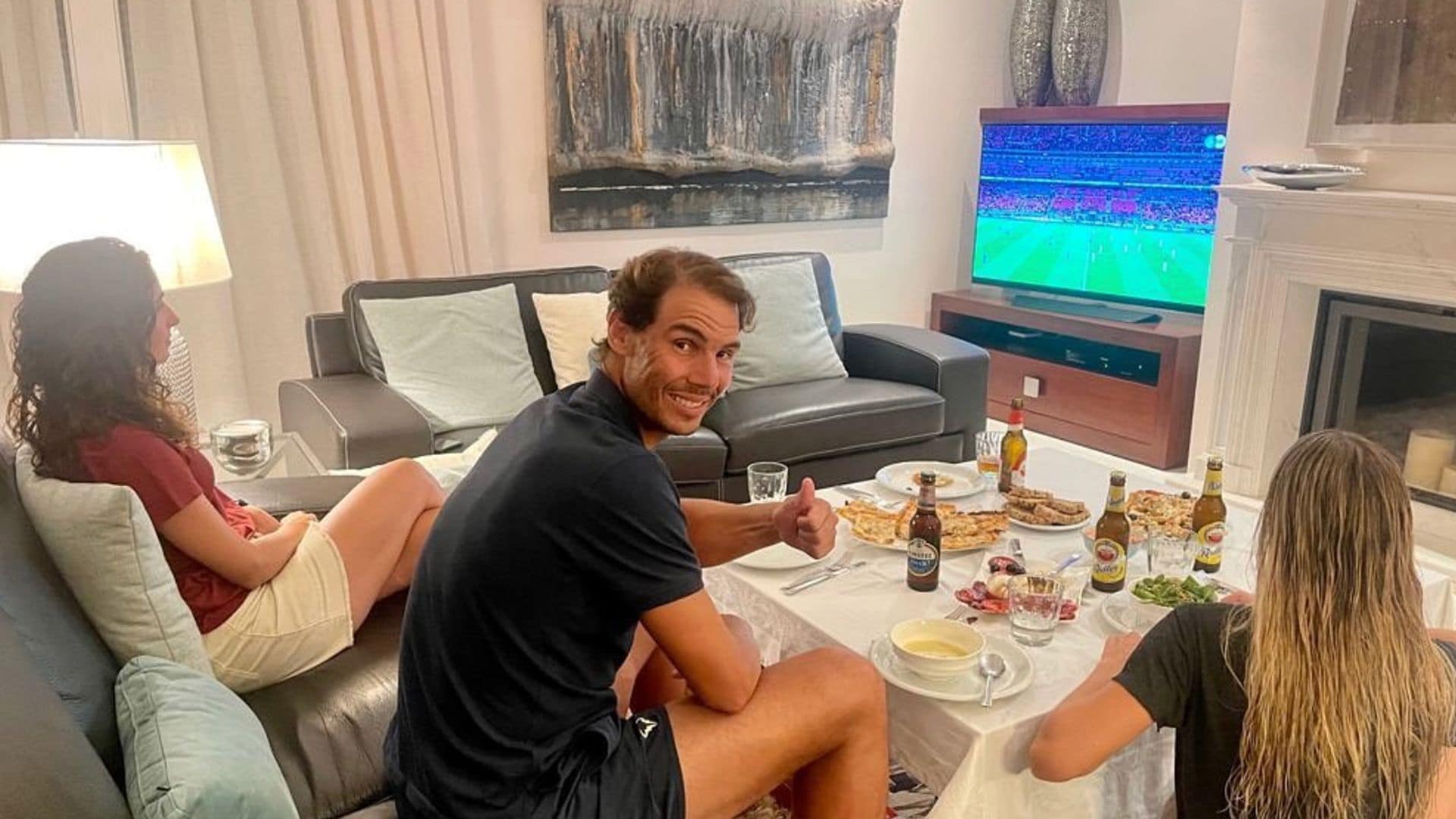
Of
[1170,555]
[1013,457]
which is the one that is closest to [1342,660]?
[1170,555]

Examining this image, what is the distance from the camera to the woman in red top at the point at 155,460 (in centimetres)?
161

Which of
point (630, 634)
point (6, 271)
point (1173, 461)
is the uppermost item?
point (6, 271)

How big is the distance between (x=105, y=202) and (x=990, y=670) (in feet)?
6.66

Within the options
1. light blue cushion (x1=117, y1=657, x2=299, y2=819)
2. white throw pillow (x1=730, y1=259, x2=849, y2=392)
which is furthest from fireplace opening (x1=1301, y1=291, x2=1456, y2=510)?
light blue cushion (x1=117, y1=657, x2=299, y2=819)

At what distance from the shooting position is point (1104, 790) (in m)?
1.54

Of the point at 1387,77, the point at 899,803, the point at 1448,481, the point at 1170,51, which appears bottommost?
the point at 899,803

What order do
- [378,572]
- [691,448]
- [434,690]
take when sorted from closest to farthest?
[434,690] → [378,572] → [691,448]

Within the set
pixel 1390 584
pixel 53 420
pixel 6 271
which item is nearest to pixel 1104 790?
pixel 1390 584

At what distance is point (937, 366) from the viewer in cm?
362

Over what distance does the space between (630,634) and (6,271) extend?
5.65 feet

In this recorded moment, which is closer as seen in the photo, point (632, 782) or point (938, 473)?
point (632, 782)

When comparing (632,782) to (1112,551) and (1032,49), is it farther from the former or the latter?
(1032,49)

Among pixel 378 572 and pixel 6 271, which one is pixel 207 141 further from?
pixel 378 572

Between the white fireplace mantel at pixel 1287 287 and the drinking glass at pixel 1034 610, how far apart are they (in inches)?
83.0
